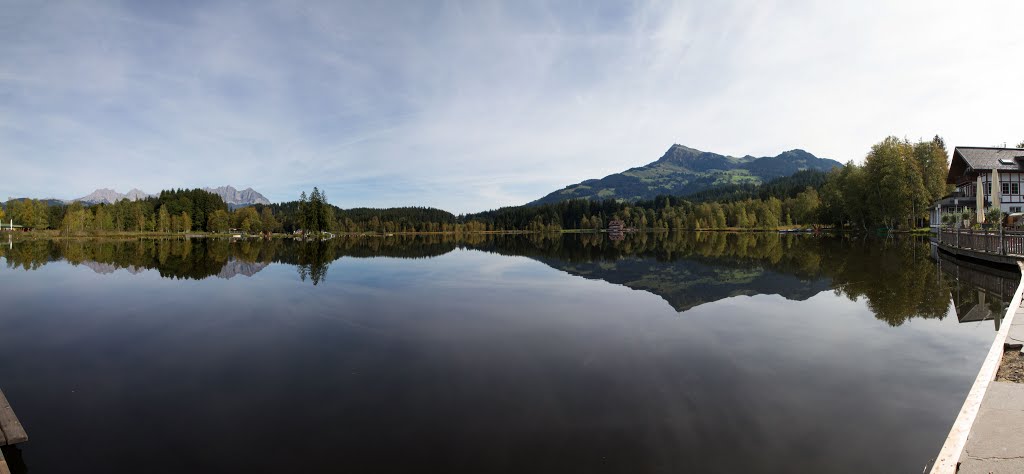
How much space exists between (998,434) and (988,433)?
80 millimetres

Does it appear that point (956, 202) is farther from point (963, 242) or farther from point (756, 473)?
point (756, 473)

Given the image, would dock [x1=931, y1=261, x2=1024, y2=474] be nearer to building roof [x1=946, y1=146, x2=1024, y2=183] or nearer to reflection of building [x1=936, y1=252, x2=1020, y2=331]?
reflection of building [x1=936, y1=252, x2=1020, y2=331]

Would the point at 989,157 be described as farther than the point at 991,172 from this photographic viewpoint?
Yes

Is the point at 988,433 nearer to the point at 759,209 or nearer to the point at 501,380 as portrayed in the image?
the point at 501,380

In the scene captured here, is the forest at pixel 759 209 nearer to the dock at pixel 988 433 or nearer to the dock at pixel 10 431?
the dock at pixel 988 433

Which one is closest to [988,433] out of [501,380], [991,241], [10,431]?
[501,380]

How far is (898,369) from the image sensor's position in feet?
28.2

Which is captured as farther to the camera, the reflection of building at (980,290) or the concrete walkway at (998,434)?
the reflection of building at (980,290)

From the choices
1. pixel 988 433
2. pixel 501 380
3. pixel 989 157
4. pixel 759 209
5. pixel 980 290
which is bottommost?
pixel 501 380

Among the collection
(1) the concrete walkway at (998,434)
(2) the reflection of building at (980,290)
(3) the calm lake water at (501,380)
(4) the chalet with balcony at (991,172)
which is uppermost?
(4) the chalet with balcony at (991,172)

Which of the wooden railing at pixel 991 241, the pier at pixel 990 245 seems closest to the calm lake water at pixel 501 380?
the pier at pixel 990 245

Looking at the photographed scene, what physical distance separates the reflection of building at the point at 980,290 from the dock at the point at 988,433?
6868 millimetres

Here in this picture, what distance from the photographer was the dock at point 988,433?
4625 millimetres

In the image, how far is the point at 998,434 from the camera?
5.24m
